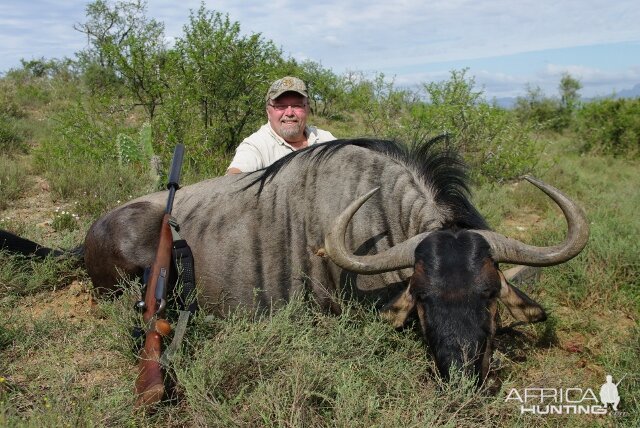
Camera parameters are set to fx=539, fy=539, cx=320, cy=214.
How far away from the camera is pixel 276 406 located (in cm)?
214

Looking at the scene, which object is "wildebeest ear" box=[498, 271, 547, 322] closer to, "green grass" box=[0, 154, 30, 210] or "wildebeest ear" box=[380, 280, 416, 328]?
"wildebeest ear" box=[380, 280, 416, 328]

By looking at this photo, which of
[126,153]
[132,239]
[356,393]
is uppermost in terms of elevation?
[126,153]

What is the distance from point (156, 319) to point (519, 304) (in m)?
1.81

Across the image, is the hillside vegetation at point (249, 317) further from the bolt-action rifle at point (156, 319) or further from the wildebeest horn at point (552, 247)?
the wildebeest horn at point (552, 247)

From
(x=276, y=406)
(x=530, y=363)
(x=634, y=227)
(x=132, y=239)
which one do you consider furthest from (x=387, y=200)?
(x=634, y=227)

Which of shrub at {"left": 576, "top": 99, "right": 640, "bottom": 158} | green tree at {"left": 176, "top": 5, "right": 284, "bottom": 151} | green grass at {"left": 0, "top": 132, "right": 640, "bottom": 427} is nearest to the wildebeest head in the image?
green grass at {"left": 0, "top": 132, "right": 640, "bottom": 427}

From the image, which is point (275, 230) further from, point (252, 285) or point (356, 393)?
point (356, 393)

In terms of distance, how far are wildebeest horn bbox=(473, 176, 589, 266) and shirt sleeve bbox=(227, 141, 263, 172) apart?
7.39ft

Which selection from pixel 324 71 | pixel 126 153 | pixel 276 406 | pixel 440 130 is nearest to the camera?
pixel 276 406

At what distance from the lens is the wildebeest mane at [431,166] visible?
3000 millimetres

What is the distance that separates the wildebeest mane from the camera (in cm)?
300

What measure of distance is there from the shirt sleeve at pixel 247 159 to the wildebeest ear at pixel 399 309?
6.77 ft

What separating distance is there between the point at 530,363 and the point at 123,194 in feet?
13.7

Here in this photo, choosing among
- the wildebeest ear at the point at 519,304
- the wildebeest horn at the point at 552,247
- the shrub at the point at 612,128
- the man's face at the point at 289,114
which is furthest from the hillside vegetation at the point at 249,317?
the shrub at the point at 612,128
